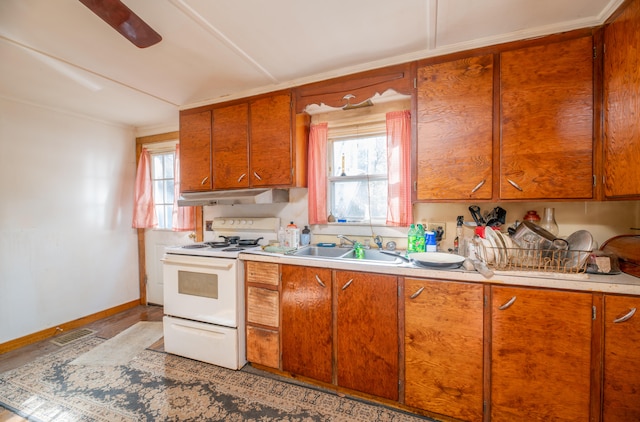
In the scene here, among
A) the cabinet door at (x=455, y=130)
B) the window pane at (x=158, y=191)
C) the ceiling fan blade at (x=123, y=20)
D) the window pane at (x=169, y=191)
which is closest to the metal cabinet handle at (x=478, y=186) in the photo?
the cabinet door at (x=455, y=130)

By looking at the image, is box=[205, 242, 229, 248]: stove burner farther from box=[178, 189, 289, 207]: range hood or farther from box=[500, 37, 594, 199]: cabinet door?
box=[500, 37, 594, 199]: cabinet door

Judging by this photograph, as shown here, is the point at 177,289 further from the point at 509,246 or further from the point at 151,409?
the point at 509,246

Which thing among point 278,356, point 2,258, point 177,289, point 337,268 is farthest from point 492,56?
point 2,258

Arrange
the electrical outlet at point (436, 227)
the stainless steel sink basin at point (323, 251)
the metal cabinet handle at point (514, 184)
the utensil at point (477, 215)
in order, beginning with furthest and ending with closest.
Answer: the stainless steel sink basin at point (323, 251) < the electrical outlet at point (436, 227) < the utensil at point (477, 215) < the metal cabinet handle at point (514, 184)

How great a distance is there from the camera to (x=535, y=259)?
4.93 feet

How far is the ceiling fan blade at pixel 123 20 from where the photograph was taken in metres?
1.15

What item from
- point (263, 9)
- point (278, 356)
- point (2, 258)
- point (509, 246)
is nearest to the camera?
point (263, 9)

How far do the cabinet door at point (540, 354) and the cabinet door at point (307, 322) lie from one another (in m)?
0.99

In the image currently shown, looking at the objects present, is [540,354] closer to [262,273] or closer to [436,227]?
[436,227]

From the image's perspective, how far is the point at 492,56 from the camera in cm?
162

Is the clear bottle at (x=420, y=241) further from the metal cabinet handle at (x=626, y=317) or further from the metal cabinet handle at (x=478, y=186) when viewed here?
the metal cabinet handle at (x=626, y=317)

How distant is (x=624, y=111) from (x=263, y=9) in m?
1.92

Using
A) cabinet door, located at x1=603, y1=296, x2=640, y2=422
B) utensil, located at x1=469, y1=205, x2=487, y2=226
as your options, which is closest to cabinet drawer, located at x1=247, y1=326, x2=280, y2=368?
utensil, located at x1=469, y1=205, x2=487, y2=226

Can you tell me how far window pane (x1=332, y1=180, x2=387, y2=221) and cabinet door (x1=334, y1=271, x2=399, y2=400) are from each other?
2.57ft
